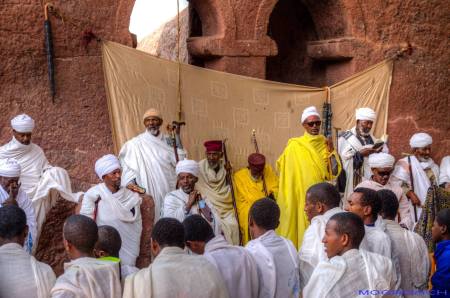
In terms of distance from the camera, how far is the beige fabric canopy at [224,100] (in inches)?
377

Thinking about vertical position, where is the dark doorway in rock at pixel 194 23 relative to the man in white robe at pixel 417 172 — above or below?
above

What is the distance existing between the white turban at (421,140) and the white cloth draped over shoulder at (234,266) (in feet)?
17.8

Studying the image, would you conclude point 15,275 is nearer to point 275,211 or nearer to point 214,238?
point 214,238

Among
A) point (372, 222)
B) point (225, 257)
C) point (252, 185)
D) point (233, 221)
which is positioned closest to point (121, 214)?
point (233, 221)

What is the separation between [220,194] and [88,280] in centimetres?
467

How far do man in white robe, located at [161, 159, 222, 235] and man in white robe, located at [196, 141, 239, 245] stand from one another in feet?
2.35

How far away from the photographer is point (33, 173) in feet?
28.5

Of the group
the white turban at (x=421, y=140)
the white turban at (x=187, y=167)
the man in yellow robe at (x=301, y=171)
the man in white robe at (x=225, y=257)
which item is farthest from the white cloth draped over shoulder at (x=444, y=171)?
the man in white robe at (x=225, y=257)

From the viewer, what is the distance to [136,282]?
16.2 ft

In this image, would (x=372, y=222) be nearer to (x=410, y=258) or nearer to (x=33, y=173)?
(x=410, y=258)

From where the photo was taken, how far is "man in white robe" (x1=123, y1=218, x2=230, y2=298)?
4.93m

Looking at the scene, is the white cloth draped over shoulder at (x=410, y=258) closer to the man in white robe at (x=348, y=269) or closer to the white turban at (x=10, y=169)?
the man in white robe at (x=348, y=269)

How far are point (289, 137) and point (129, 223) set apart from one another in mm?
3183

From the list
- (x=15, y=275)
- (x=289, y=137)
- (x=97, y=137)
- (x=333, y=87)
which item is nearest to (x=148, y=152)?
(x=97, y=137)
